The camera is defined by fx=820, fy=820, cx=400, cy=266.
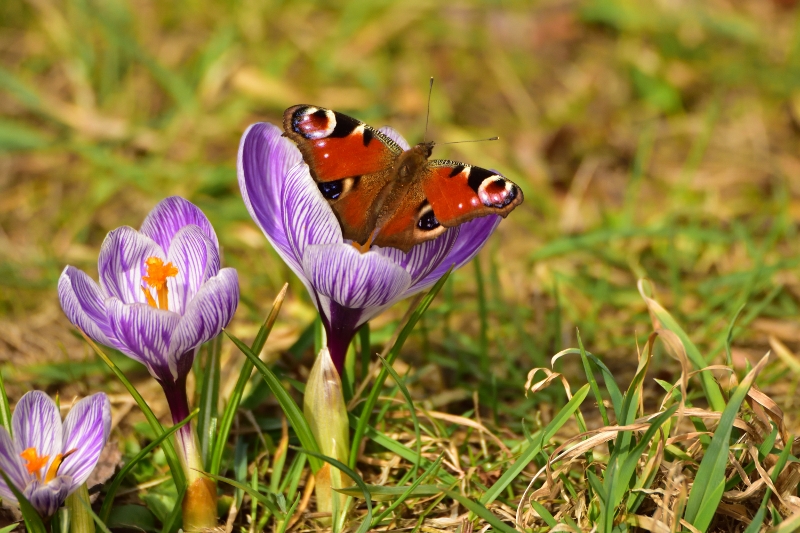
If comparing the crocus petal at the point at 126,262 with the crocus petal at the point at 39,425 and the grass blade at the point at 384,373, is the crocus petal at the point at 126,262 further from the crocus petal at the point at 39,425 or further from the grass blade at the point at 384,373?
the grass blade at the point at 384,373

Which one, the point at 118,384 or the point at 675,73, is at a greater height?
the point at 675,73

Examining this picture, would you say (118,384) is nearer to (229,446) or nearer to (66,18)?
(229,446)

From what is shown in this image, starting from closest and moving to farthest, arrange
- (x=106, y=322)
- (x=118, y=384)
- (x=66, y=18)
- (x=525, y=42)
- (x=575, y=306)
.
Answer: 1. (x=106, y=322)
2. (x=118, y=384)
3. (x=575, y=306)
4. (x=66, y=18)
5. (x=525, y=42)

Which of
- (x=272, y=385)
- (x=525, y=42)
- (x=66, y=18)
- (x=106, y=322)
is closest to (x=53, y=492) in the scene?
(x=106, y=322)

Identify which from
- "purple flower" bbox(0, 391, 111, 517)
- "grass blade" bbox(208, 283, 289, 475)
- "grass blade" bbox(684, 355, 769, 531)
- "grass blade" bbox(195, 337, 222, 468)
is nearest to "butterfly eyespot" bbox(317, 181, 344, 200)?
"grass blade" bbox(208, 283, 289, 475)

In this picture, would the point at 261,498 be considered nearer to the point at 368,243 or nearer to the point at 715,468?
the point at 368,243

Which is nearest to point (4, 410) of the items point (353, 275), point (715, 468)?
point (353, 275)
